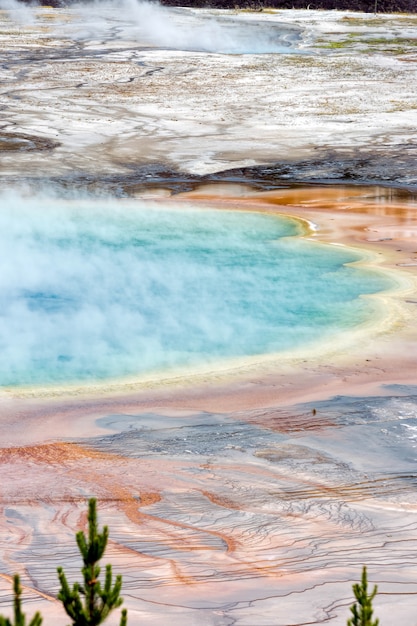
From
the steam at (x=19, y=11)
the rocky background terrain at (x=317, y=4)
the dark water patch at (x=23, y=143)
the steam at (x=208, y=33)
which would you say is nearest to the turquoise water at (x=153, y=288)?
the dark water patch at (x=23, y=143)

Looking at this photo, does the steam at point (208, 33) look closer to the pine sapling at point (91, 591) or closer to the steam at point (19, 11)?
the steam at point (19, 11)

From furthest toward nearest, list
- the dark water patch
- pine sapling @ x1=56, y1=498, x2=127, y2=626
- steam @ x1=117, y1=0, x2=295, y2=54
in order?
steam @ x1=117, y1=0, x2=295, y2=54, the dark water patch, pine sapling @ x1=56, y1=498, x2=127, y2=626

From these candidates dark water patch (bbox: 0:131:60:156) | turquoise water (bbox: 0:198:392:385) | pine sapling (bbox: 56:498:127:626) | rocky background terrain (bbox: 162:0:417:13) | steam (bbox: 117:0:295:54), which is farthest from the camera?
rocky background terrain (bbox: 162:0:417:13)

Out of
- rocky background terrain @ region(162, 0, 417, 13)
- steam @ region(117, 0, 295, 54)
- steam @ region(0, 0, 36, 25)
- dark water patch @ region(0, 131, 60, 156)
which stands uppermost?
rocky background terrain @ region(162, 0, 417, 13)

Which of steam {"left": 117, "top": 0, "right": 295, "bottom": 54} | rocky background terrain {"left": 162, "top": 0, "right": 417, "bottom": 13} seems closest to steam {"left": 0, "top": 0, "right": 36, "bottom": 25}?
steam {"left": 117, "top": 0, "right": 295, "bottom": 54}

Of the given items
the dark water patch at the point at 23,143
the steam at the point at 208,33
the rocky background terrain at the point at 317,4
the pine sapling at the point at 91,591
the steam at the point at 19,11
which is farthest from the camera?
the rocky background terrain at the point at 317,4

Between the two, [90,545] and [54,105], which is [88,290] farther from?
[54,105]

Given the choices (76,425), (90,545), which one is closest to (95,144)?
(76,425)

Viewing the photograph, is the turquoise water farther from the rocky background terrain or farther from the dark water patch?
the rocky background terrain
